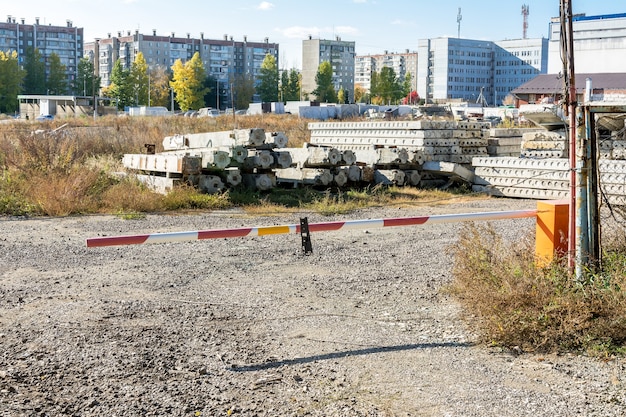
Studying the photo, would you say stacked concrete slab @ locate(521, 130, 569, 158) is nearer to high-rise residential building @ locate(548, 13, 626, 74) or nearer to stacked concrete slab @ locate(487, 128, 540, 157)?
stacked concrete slab @ locate(487, 128, 540, 157)

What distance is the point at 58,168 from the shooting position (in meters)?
16.3

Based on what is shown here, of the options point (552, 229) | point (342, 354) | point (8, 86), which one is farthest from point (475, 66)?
point (342, 354)

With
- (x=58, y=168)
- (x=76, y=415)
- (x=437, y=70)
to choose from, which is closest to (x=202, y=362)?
(x=76, y=415)

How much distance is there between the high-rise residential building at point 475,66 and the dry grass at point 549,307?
151862 millimetres

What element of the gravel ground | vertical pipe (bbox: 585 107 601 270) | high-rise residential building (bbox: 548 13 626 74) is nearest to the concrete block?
the gravel ground

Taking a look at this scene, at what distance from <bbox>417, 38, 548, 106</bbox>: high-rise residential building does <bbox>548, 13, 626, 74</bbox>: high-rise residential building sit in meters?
58.0

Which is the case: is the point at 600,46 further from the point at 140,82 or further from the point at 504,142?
the point at 504,142

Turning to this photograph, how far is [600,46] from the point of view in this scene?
308 ft

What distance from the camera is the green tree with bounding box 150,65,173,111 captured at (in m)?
106

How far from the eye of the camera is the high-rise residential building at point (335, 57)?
511 ft

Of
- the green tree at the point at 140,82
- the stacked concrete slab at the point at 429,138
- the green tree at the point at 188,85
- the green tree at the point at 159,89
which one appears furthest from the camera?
the green tree at the point at 159,89

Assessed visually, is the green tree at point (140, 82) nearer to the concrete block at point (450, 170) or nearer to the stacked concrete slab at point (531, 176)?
the concrete block at point (450, 170)

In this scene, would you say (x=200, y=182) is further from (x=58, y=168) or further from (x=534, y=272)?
(x=534, y=272)

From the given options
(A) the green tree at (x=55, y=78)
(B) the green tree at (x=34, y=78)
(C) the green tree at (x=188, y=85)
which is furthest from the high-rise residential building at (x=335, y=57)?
(B) the green tree at (x=34, y=78)
